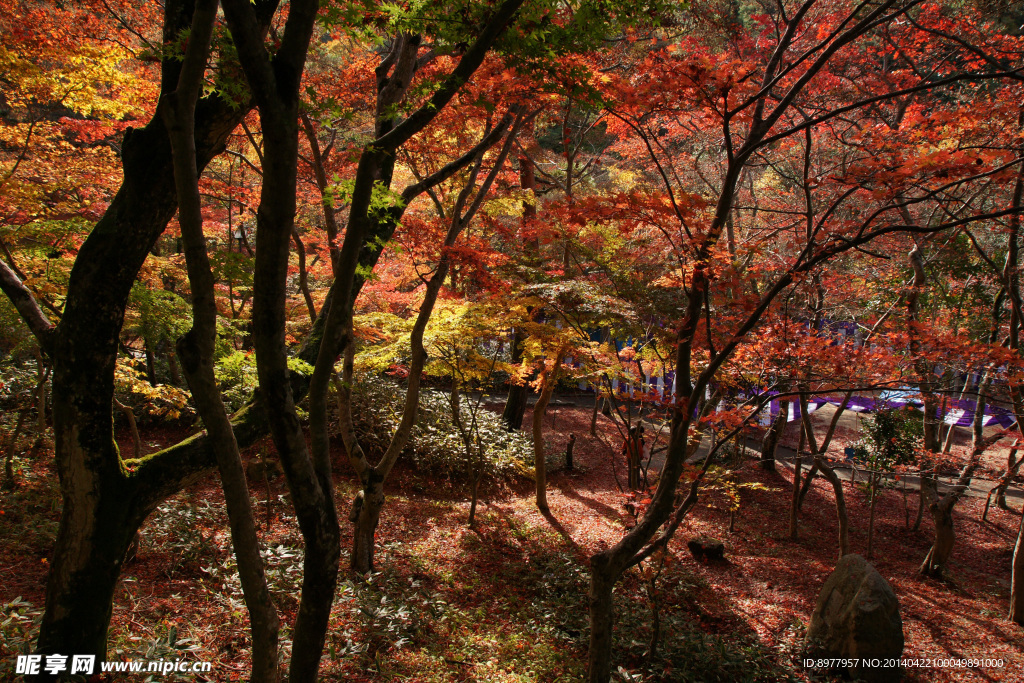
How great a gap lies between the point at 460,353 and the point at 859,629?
6.44m

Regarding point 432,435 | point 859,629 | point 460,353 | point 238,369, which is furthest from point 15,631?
point 432,435

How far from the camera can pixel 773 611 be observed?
21.6ft

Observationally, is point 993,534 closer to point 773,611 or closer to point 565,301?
point 773,611

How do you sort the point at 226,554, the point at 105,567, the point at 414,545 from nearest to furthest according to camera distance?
the point at 105,567 → the point at 226,554 → the point at 414,545

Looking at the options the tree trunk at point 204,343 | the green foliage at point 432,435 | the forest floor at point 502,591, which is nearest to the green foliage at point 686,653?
the forest floor at point 502,591

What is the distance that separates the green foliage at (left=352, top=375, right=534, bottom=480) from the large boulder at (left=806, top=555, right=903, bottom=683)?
20.1 ft

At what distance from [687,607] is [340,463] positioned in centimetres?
676

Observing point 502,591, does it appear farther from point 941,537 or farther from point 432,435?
point 941,537

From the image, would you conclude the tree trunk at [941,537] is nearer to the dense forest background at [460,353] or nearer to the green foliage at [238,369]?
the dense forest background at [460,353]

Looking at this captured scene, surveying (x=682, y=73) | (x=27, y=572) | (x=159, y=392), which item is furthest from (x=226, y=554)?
(x=682, y=73)

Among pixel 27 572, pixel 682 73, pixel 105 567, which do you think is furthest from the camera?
pixel 27 572

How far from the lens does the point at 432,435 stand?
427 inches

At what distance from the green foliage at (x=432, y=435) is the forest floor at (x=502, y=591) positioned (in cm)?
46

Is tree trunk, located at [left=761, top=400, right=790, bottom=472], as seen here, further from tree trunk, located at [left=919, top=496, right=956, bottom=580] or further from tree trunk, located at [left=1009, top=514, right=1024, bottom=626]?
tree trunk, located at [left=1009, top=514, right=1024, bottom=626]
